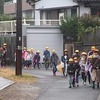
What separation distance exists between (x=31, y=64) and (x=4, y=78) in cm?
1124

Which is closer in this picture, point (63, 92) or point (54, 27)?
point (63, 92)

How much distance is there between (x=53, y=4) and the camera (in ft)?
132

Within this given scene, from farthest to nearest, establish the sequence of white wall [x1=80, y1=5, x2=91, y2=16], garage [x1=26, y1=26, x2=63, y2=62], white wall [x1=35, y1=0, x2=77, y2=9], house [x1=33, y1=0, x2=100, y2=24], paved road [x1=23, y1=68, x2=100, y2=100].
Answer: white wall [x1=35, y1=0, x2=77, y2=9] < white wall [x1=80, y1=5, x2=91, y2=16] < house [x1=33, y1=0, x2=100, y2=24] < garage [x1=26, y1=26, x2=63, y2=62] < paved road [x1=23, y1=68, x2=100, y2=100]

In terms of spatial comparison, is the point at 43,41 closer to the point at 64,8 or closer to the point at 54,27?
the point at 54,27

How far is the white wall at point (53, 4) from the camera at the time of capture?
3876 cm

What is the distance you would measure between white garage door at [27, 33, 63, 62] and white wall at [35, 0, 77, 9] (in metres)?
3.87

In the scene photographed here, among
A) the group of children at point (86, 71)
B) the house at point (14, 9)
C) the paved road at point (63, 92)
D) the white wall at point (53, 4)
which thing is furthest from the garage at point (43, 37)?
the house at point (14, 9)

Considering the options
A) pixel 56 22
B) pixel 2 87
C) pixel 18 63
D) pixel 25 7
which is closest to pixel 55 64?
pixel 18 63

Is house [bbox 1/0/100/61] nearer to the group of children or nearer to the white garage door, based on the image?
the white garage door

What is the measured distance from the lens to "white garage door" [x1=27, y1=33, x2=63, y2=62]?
35.7 m

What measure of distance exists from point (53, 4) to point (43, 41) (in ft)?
18.6

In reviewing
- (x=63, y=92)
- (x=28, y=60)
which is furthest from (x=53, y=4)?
(x=63, y=92)

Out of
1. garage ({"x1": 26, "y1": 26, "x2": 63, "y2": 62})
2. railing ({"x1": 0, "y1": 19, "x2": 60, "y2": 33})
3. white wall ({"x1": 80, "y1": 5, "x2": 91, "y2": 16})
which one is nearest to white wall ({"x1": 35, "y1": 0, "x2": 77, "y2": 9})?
white wall ({"x1": 80, "y1": 5, "x2": 91, "y2": 16})

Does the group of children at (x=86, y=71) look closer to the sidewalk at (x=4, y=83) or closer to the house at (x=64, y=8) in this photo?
the sidewalk at (x=4, y=83)
